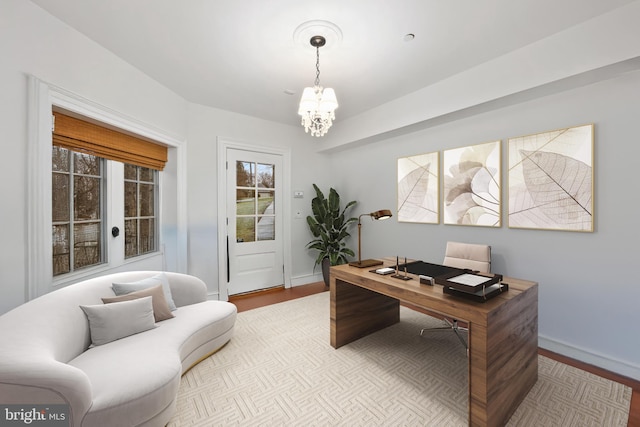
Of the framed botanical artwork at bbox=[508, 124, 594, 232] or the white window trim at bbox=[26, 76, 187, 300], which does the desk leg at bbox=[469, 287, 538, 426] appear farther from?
the white window trim at bbox=[26, 76, 187, 300]

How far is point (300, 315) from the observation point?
10.6ft

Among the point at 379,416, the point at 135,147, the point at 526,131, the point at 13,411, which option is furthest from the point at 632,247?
the point at 135,147

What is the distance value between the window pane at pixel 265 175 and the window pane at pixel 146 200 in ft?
4.83

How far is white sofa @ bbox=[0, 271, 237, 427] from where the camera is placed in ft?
3.67

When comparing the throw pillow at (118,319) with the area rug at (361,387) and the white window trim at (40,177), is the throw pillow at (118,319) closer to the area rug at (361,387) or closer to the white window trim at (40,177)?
the white window trim at (40,177)

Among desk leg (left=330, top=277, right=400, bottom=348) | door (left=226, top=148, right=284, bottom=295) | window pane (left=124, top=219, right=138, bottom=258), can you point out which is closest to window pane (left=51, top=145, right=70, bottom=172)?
window pane (left=124, top=219, right=138, bottom=258)

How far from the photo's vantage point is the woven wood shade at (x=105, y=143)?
7.05ft

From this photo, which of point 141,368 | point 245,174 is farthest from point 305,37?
point 141,368

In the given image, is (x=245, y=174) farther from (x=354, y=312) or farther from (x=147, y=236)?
(x=354, y=312)

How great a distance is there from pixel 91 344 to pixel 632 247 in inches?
160

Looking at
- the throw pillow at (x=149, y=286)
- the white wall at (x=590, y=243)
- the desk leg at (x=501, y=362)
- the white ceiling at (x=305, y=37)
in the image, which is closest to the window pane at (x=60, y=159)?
the white ceiling at (x=305, y=37)

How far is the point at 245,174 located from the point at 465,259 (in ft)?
10.4

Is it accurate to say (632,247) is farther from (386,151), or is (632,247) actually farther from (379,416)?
(386,151)

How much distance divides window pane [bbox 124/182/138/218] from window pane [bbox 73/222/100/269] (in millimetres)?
360
